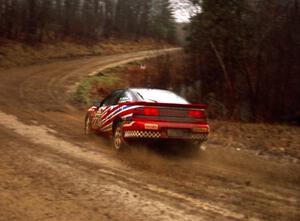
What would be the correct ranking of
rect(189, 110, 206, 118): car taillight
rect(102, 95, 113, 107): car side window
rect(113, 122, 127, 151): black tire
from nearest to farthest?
rect(189, 110, 206, 118): car taillight, rect(113, 122, 127, 151): black tire, rect(102, 95, 113, 107): car side window

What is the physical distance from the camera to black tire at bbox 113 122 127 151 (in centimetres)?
859

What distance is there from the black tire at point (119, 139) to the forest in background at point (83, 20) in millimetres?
12581

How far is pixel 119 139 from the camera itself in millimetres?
8766

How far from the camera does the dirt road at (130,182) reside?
489 cm

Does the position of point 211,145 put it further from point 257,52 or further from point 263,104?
point 257,52

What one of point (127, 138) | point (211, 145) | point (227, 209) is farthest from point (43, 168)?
point (211, 145)

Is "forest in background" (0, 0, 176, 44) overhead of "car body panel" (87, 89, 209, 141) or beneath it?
overhead

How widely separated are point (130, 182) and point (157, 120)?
2229mm

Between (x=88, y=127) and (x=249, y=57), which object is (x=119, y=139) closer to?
(x=88, y=127)

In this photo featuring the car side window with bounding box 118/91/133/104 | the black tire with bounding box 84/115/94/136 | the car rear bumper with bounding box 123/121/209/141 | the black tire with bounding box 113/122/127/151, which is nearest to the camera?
the car rear bumper with bounding box 123/121/209/141

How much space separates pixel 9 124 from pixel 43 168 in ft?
16.9

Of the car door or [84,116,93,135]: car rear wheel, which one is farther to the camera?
[84,116,93,135]: car rear wheel

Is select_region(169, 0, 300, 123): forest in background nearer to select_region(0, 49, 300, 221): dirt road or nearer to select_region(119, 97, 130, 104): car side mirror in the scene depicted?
select_region(0, 49, 300, 221): dirt road

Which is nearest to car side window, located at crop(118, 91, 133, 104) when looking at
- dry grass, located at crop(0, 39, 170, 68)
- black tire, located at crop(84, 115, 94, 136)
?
black tire, located at crop(84, 115, 94, 136)
